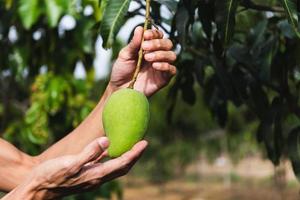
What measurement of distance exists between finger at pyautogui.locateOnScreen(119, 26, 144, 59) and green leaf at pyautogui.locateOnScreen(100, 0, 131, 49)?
0.05 m

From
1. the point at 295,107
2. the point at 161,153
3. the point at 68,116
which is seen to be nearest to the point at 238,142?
the point at 161,153

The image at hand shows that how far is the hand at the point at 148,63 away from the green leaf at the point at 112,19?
0.16 feet

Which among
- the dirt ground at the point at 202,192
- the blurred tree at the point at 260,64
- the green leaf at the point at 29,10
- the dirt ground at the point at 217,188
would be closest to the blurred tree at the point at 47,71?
the green leaf at the point at 29,10

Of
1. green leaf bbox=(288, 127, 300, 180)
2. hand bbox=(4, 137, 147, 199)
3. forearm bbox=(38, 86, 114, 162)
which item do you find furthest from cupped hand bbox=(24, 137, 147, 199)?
green leaf bbox=(288, 127, 300, 180)

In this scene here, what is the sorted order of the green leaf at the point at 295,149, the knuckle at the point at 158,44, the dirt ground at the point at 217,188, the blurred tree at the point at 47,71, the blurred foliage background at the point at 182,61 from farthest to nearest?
the dirt ground at the point at 217,188 → the blurred tree at the point at 47,71 → the green leaf at the point at 295,149 → the blurred foliage background at the point at 182,61 → the knuckle at the point at 158,44

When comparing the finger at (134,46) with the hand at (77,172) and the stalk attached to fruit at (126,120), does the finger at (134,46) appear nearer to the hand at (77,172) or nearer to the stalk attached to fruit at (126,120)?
the stalk attached to fruit at (126,120)

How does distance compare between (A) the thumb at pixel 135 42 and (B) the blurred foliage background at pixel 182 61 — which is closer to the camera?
(A) the thumb at pixel 135 42

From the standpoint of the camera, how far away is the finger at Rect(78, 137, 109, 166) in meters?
1.11

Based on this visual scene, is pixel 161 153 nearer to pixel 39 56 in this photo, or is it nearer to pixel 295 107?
pixel 39 56

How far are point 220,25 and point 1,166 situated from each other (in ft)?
2.57

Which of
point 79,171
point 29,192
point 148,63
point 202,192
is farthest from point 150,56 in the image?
point 202,192

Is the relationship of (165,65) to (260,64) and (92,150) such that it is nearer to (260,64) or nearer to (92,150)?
(92,150)

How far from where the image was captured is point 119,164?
1098 millimetres

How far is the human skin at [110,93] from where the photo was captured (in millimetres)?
1160
